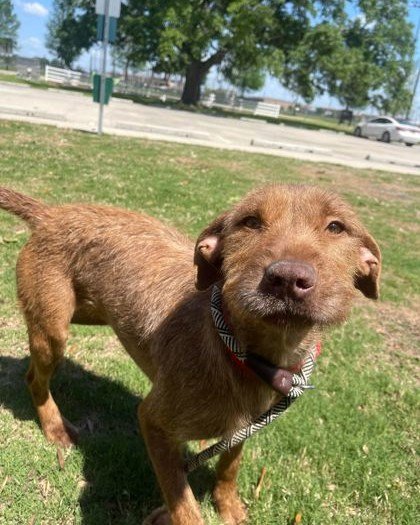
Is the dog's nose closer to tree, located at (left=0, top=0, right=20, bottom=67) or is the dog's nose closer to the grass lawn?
the grass lawn

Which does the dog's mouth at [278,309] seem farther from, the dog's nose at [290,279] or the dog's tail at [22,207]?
the dog's tail at [22,207]

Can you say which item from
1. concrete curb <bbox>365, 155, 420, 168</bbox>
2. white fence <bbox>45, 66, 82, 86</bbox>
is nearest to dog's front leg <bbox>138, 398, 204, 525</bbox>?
concrete curb <bbox>365, 155, 420, 168</bbox>

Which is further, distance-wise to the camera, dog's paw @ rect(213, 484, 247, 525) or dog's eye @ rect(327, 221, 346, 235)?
dog's paw @ rect(213, 484, 247, 525)

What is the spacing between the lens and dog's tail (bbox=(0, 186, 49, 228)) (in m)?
3.59

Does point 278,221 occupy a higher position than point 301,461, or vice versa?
point 278,221

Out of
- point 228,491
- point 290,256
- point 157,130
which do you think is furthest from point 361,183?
point 290,256

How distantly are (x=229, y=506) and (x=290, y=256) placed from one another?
1898 millimetres

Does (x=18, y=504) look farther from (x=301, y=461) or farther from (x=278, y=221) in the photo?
(x=278, y=221)

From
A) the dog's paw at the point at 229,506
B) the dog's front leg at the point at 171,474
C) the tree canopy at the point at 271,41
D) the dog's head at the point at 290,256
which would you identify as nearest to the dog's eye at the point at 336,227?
the dog's head at the point at 290,256

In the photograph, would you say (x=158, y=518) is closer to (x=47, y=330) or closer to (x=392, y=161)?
(x=47, y=330)

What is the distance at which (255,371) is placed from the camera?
95.4 inches

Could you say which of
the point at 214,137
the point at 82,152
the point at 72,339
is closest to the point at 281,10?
the point at 214,137

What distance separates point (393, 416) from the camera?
164 inches

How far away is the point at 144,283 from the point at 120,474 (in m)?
1.27
